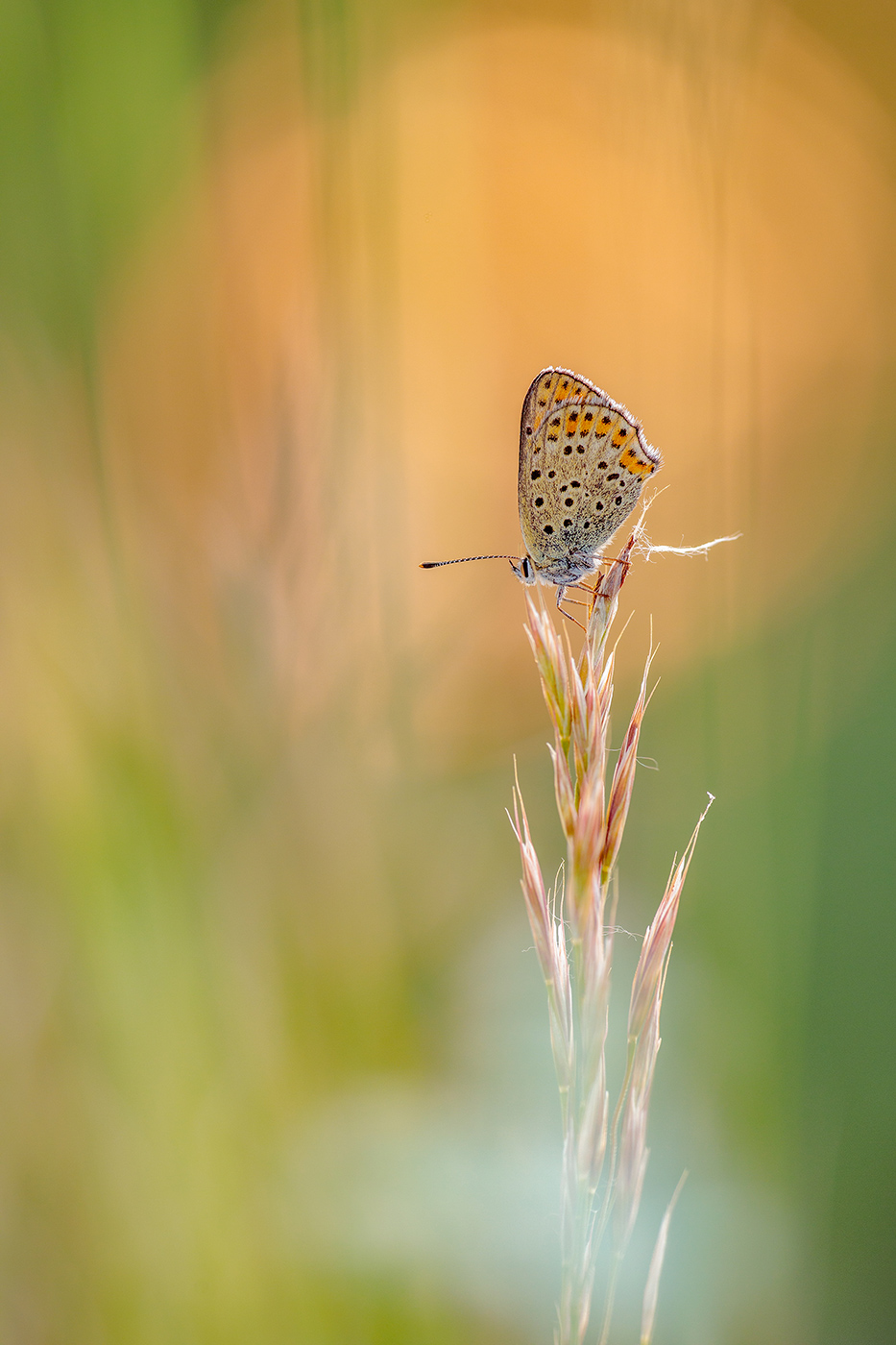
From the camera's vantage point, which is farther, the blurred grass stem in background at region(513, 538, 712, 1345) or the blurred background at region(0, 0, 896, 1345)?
the blurred background at region(0, 0, 896, 1345)

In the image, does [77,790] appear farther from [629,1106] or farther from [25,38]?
[25,38]

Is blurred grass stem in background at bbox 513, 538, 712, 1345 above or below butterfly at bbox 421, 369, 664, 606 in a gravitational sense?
below

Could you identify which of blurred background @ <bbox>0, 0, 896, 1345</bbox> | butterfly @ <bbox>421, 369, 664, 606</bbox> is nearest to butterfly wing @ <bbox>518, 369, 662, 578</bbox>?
butterfly @ <bbox>421, 369, 664, 606</bbox>

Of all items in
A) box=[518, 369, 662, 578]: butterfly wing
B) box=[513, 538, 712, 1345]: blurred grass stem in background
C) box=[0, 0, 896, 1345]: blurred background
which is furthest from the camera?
box=[518, 369, 662, 578]: butterfly wing

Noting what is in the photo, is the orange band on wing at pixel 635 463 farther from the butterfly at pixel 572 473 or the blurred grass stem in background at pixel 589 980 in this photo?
the blurred grass stem in background at pixel 589 980

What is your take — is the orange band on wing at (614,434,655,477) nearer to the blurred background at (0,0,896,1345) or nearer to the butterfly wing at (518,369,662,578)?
the butterfly wing at (518,369,662,578)

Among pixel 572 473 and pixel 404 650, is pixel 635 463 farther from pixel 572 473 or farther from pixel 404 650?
pixel 404 650
